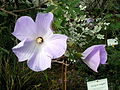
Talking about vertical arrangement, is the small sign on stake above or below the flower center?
below

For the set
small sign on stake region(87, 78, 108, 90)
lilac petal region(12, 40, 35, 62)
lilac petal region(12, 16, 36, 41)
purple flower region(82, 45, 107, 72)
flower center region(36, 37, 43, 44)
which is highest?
lilac petal region(12, 16, 36, 41)

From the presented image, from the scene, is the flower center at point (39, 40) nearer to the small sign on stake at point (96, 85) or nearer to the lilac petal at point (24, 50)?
the lilac petal at point (24, 50)

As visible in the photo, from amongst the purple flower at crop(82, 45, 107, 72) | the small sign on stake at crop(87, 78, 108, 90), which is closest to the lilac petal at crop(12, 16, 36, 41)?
the purple flower at crop(82, 45, 107, 72)

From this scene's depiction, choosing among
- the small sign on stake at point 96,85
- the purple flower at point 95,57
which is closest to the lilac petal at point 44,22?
the purple flower at point 95,57

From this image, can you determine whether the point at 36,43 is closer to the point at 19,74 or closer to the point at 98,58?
the point at 98,58

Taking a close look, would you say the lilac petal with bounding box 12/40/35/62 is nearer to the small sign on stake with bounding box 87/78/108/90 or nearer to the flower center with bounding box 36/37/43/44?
the flower center with bounding box 36/37/43/44

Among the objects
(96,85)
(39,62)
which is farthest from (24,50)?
(96,85)

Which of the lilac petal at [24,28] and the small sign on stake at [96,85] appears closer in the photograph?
the lilac petal at [24,28]
